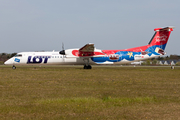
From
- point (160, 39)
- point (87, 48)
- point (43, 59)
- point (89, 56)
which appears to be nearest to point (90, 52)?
point (89, 56)

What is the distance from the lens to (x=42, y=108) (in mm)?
7641

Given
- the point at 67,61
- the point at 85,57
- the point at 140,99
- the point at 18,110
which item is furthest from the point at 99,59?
the point at 18,110

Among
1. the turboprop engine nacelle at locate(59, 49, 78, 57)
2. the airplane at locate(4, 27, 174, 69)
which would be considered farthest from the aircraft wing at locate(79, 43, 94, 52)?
the turboprop engine nacelle at locate(59, 49, 78, 57)

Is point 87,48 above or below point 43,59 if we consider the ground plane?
above

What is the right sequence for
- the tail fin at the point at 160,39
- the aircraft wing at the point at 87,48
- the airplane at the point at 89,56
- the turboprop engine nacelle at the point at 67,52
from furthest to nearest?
1. the tail fin at the point at 160,39
2. the airplane at the point at 89,56
3. the turboprop engine nacelle at the point at 67,52
4. the aircraft wing at the point at 87,48

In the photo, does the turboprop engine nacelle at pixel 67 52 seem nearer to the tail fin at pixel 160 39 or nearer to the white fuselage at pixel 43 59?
the white fuselage at pixel 43 59

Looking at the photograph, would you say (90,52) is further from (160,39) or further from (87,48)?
(160,39)

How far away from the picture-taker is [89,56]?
33031 millimetres

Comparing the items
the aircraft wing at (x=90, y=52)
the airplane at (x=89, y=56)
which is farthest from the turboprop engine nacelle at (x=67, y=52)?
the aircraft wing at (x=90, y=52)

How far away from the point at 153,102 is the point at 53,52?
2695 cm

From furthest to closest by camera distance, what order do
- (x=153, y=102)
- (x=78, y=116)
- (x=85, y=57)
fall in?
(x=85, y=57) < (x=153, y=102) < (x=78, y=116)

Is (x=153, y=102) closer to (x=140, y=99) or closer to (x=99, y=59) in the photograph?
(x=140, y=99)

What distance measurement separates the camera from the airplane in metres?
32.8

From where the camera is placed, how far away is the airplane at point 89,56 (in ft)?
108
